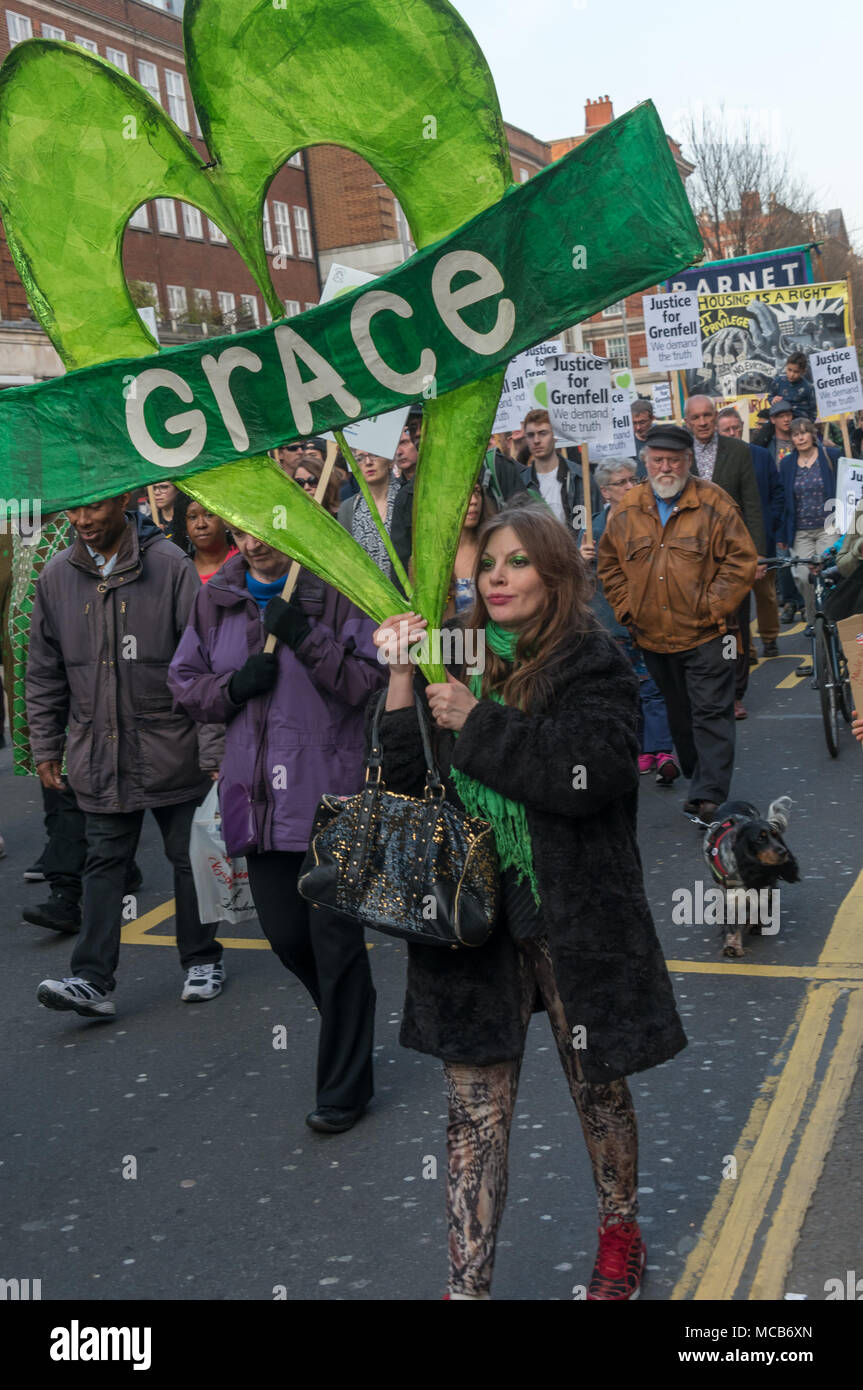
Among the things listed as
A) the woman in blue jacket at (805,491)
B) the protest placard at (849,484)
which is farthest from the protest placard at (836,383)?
the protest placard at (849,484)

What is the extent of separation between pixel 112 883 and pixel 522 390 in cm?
726

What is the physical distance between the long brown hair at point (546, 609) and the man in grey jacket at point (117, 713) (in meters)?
2.60

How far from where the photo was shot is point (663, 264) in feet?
10.4

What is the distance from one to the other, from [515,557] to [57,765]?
11.3ft

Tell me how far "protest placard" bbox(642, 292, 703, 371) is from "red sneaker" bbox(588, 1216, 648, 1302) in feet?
41.2

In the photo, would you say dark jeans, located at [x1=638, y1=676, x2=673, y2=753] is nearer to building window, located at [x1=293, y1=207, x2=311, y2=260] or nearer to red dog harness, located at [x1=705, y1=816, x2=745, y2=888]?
red dog harness, located at [x1=705, y1=816, x2=745, y2=888]

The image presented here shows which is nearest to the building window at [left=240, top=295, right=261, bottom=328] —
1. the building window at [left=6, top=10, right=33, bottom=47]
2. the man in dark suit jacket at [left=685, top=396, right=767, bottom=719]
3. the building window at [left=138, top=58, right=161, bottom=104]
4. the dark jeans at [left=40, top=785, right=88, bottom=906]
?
the building window at [left=138, top=58, right=161, bottom=104]

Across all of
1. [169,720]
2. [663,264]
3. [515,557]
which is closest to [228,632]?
[169,720]

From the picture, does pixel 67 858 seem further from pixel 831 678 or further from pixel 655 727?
pixel 831 678

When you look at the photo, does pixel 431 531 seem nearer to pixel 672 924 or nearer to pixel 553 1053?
pixel 553 1053

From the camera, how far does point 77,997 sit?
5.57 meters

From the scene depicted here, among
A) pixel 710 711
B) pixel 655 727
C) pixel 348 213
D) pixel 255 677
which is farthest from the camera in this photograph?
pixel 348 213

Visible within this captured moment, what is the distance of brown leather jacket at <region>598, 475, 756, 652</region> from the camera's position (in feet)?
24.8

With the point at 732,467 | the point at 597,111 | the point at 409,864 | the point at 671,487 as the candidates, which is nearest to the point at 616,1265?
the point at 409,864
